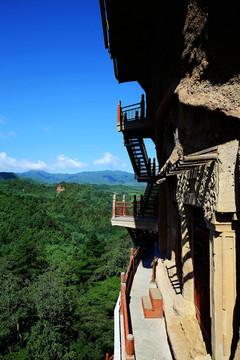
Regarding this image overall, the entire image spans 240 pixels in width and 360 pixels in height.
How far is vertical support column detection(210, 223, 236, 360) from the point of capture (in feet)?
11.6

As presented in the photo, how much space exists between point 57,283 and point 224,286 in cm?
2667

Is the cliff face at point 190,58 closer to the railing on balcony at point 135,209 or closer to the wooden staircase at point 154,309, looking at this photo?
the railing on balcony at point 135,209

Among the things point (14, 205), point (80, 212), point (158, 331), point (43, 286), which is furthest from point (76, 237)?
point (158, 331)

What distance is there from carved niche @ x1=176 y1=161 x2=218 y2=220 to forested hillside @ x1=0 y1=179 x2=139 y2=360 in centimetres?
1796

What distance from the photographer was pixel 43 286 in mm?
23547

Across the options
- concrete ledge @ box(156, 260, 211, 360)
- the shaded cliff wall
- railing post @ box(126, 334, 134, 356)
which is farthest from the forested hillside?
the shaded cliff wall

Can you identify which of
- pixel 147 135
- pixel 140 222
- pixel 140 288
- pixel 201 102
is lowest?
pixel 140 288

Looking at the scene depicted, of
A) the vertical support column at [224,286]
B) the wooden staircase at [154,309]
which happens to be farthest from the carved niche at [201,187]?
the wooden staircase at [154,309]

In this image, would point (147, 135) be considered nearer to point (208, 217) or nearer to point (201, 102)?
point (201, 102)

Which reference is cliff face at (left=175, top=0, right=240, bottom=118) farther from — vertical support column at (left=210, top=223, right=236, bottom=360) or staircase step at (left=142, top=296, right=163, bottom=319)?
staircase step at (left=142, top=296, right=163, bottom=319)

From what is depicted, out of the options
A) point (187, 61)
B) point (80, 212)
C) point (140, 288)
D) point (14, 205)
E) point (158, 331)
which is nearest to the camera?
point (187, 61)

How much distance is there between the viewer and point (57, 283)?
1054 inches

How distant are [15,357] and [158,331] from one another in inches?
679

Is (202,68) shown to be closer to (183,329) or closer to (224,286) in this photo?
(224,286)
